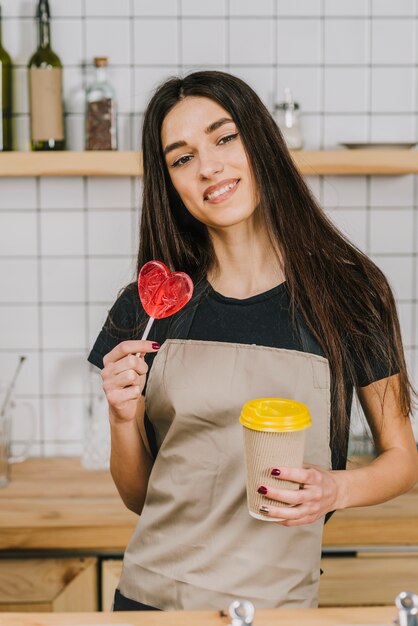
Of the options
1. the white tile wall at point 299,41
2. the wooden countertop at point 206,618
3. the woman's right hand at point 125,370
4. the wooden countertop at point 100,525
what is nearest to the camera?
the wooden countertop at point 206,618

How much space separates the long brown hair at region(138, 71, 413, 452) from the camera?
4.43ft

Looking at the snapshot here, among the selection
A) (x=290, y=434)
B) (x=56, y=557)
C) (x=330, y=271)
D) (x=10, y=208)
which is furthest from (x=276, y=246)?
(x=10, y=208)

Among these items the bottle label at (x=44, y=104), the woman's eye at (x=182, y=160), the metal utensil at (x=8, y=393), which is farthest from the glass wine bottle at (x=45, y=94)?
the woman's eye at (x=182, y=160)

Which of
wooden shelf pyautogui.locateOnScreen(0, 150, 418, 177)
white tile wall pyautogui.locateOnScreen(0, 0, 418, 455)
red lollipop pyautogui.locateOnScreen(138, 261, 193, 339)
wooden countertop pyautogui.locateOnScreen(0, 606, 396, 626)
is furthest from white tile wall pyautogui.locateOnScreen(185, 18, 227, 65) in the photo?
wooden countertop pyautogui.locateOnScreen(0, 606, 396, 626)

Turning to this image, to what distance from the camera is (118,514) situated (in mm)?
1893

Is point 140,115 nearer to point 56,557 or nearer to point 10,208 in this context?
point 10,208

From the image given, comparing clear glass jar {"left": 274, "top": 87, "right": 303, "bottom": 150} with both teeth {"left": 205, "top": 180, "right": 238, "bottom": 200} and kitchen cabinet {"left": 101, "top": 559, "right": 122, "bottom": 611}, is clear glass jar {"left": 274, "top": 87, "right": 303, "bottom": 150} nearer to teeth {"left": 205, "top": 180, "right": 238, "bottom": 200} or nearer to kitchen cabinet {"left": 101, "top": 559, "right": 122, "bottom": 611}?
teeth {"left": 205, "top": 180, "right": 238, "bottom": 200}

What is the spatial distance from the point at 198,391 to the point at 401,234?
1215mm

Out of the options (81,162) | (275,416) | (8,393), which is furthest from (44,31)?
(275,416)

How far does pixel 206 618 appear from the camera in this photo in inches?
41.3

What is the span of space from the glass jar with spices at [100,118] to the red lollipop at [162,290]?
0.96 m

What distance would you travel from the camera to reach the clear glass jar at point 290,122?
218cm

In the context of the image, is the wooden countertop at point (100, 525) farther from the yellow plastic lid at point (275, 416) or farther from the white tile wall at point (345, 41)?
the white tile wall at point (345, 41)

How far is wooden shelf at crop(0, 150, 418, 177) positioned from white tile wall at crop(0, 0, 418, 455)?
24 centimetres
